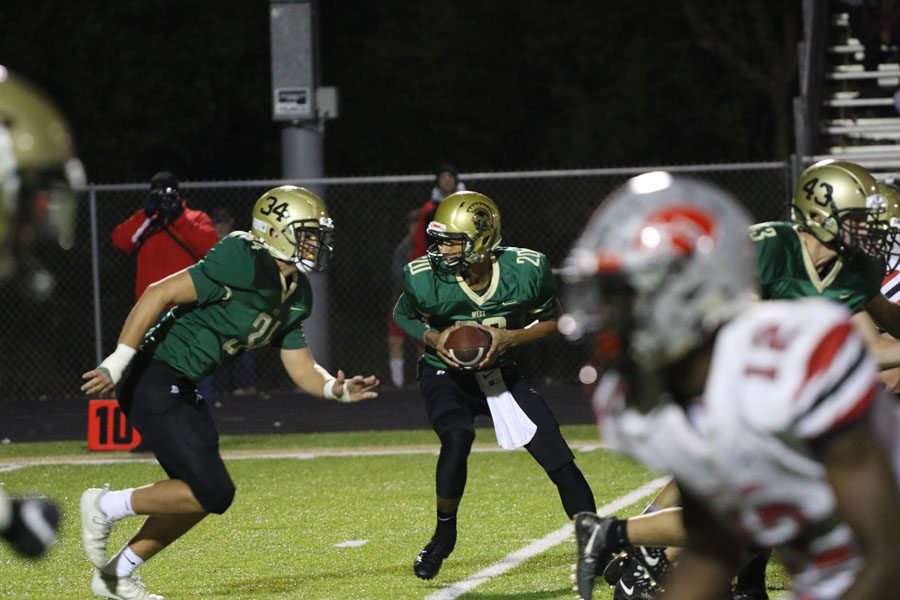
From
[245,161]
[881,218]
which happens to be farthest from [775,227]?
[245,161]

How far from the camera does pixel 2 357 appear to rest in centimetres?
1375

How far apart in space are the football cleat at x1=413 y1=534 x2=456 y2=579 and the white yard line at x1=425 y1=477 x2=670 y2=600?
0.09 metres

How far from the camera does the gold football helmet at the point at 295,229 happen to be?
5.69 metres

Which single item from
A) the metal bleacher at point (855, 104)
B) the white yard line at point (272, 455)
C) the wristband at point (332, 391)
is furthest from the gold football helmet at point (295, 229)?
the metal bleacher at point (855, 104)

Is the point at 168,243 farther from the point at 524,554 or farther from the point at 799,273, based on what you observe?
the point at 799,273

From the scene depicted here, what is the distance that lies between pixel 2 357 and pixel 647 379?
38.5 ft

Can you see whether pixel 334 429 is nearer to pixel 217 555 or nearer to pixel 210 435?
→ pixel 217 555

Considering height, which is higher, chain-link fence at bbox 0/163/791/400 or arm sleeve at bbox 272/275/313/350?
arm sleeve at bbox 272/275/313/350

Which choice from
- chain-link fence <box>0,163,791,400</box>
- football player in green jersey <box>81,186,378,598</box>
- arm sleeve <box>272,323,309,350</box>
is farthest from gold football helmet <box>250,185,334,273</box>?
chain-link fence <box>0,163,791,400</box>

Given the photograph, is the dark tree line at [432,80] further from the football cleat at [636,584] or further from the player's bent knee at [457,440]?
the football cleat at [636,584]

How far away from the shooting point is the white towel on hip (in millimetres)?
6004

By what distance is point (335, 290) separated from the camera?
1510 cm

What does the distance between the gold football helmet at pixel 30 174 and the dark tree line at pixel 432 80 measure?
16.1 m

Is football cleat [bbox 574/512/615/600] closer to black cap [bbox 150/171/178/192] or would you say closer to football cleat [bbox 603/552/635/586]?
football cleat [bbox 603/552/635/586]
